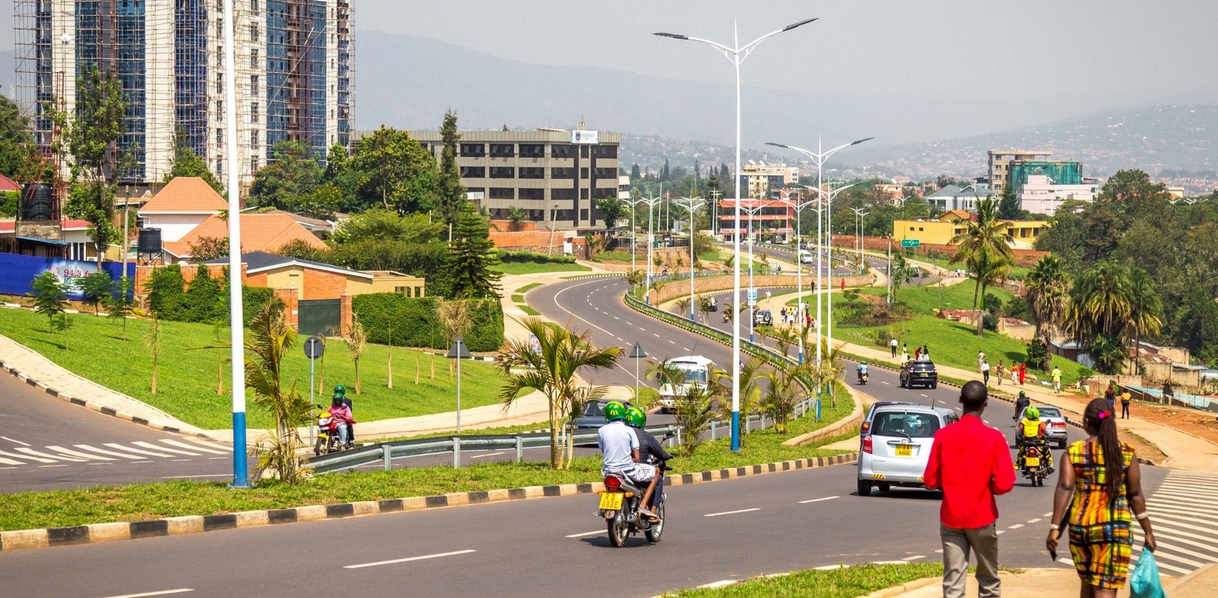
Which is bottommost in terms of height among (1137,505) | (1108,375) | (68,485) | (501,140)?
(1108,375)

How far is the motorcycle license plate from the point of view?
1420 cm

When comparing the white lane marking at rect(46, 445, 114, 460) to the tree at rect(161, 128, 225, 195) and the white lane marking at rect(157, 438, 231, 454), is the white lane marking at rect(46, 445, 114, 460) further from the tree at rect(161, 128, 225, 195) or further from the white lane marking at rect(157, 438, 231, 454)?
the tree at rect(161, 128, 225, 195)

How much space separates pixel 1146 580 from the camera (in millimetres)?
8312

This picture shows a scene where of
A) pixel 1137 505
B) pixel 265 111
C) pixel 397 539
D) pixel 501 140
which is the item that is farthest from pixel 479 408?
pixel 501 140

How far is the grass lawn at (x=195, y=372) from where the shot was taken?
36.6 metres

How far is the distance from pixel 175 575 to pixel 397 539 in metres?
3.18

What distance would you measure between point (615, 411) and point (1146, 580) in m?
7.23

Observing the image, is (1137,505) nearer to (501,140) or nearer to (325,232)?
(325,232)

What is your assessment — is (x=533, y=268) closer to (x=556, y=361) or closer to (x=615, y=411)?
(x=556, y=361)

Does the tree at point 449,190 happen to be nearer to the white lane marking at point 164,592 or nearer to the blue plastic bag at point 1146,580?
the white lane marking at point 164,592

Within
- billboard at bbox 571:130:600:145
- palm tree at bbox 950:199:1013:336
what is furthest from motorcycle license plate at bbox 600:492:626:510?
billboard at bbox 571:130:600:145

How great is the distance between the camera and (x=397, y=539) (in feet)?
47.9

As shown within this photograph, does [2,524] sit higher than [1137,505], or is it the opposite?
[1137,505]

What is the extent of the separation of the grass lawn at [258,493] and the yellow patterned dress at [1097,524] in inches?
389
